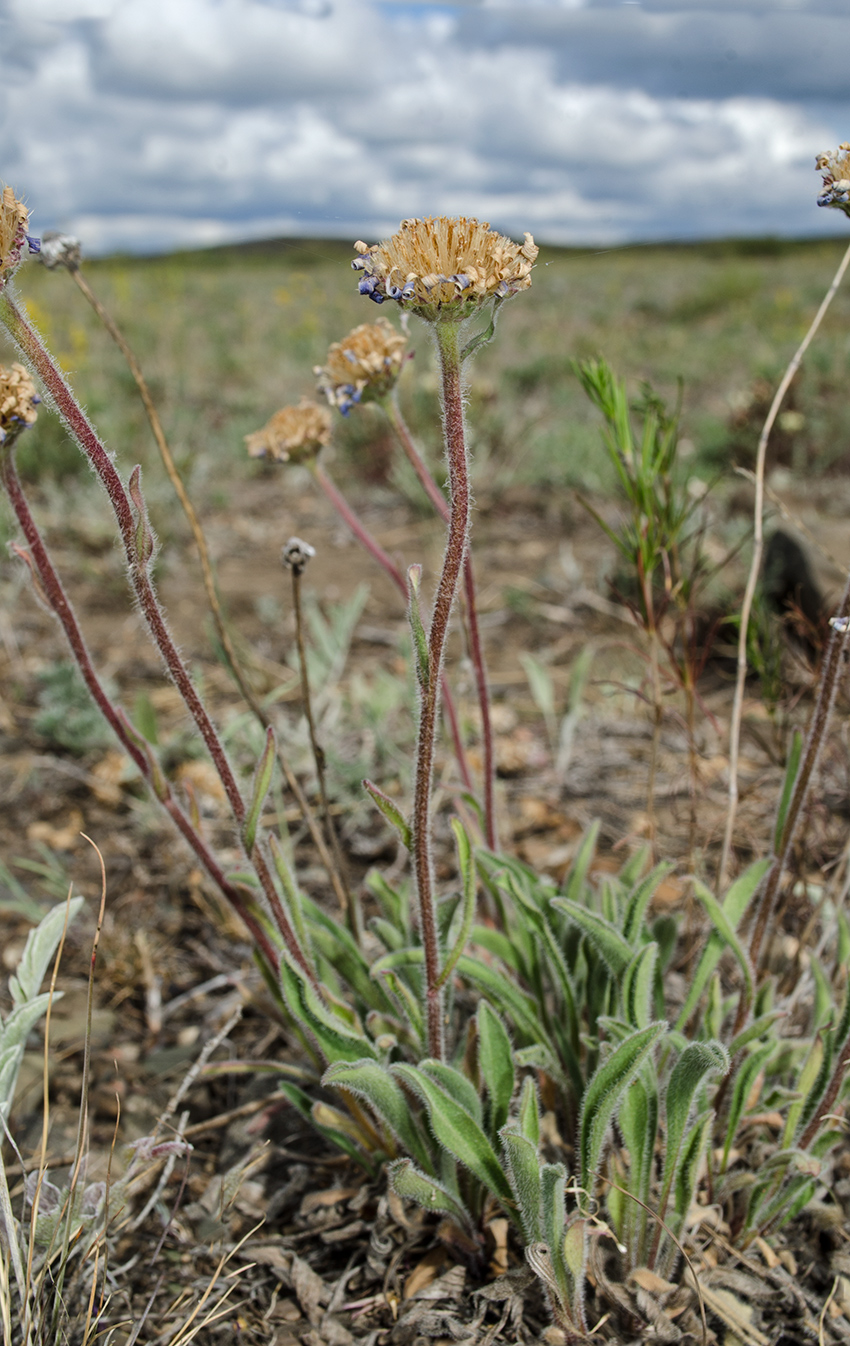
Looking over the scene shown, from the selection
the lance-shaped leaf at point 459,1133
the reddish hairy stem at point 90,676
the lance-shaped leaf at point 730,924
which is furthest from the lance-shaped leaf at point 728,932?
the reddish hairy stem at point 90,676

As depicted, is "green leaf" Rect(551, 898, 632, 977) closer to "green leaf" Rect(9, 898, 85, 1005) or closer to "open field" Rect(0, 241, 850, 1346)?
"open field" Rect(0, 241, 850, 1346)

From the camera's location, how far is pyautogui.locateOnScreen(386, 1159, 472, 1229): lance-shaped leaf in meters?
1.57

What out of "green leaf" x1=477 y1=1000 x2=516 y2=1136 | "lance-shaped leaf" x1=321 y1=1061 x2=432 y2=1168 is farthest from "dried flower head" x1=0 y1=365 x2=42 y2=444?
"green leaf" x1=477 y1=1000 x2=516 y2=1136

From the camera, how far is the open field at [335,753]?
181cm

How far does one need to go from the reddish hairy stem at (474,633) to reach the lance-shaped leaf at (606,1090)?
0.62m

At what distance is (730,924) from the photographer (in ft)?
6.12

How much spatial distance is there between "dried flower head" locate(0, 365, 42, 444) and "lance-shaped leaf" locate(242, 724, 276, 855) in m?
0.62

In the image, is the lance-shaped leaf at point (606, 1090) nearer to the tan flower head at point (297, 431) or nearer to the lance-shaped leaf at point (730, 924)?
the lance-shaped leaf at point (730, 924)

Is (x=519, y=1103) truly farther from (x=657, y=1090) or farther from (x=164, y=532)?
(x=164, y=532)

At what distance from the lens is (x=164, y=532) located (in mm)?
5398

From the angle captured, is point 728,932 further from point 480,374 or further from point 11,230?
point 480,374

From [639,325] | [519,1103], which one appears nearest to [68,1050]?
[519,1103]

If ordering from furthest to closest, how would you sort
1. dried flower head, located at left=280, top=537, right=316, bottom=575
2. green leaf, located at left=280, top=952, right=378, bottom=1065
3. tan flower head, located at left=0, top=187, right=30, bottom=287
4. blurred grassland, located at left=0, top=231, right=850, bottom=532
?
blurred grassland, located at left=0, top=231, right=850, bottom=532
dried flower head, located at left=280, top=537, right=316, bottom=575
green leaf, located at left=280, top=952, right=378, bottom=1065
tan flower head, located at left=0, top=187, right=30, bottom=287

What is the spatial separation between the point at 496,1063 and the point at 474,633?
0.79 meters
